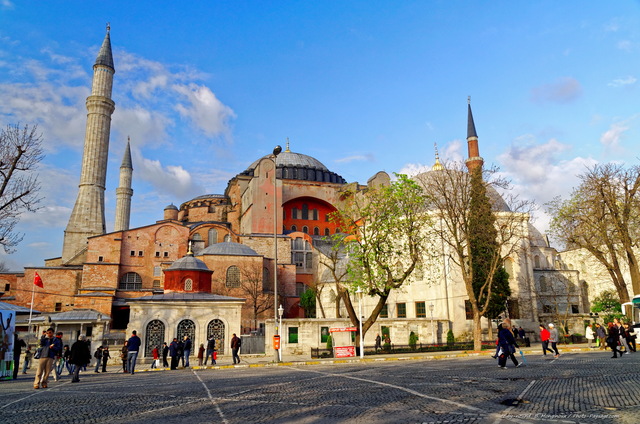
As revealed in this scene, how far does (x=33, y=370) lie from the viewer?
68.3ft

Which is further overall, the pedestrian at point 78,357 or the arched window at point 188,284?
the arched window at point 188,284

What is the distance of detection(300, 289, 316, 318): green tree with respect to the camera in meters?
42.0

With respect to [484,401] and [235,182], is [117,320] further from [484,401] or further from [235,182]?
[484,401]

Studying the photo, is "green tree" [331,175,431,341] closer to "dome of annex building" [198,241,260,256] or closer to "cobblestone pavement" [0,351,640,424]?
"cobblestone pavement" [0,351,640,424]

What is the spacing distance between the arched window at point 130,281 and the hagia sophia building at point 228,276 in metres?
0.09

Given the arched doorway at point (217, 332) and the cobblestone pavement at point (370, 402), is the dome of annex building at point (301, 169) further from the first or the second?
the cobblestone pavement at point (370, 402)

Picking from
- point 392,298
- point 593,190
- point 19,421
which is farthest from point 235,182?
point 19,421

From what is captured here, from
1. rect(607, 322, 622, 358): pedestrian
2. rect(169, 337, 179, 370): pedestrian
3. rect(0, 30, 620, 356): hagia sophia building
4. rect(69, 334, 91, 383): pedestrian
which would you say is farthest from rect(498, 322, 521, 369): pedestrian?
rect(0, 30, 620, 356): hagia sophia building

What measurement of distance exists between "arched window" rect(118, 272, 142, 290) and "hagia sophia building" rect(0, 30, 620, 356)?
9cm

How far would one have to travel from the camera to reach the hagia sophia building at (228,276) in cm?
2634

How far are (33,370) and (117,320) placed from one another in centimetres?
1979

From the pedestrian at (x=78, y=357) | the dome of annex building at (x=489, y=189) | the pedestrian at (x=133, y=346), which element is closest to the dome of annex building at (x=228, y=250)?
the dome of annex building at (x=489, y=189)

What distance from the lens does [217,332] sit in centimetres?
2620

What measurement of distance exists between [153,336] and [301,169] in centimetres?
3722
